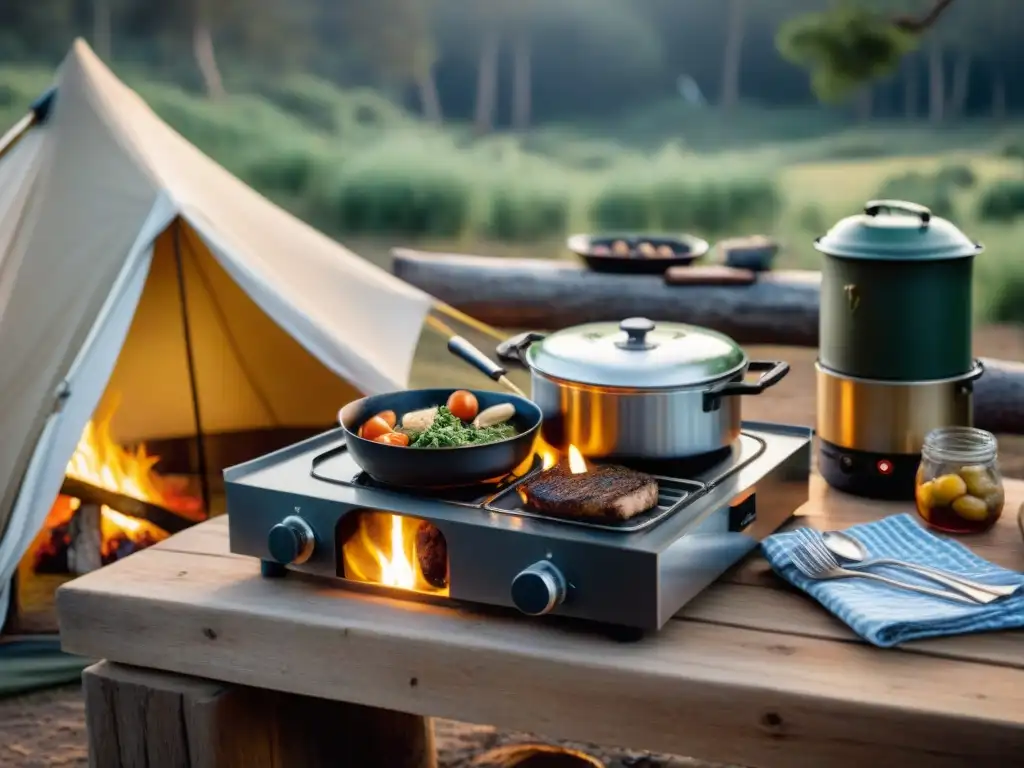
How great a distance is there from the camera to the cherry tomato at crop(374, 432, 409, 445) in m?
1.74

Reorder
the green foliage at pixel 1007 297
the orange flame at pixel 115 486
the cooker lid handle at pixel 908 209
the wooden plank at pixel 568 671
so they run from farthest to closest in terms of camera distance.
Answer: the green foliage at pixel 1007 297 → the orange flame at pixel 115 486 → the cooker lid handle at pixel 908 209 → the wooden plank at pixel 568 671

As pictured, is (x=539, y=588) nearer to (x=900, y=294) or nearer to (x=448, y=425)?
(x=448, y=425)

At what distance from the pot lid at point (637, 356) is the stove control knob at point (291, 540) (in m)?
0.39

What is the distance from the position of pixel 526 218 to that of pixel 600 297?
357 cm

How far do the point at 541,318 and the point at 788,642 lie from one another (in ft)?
11.5

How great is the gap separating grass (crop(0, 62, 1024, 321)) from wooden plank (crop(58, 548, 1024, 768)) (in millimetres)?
5728

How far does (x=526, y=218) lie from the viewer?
27.5 ft

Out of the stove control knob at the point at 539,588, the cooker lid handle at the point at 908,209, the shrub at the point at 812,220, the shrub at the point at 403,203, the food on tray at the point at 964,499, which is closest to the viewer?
the stove control knob at the point at 539,588

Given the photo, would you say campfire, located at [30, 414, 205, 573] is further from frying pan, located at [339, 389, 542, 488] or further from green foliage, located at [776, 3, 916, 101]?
green foliage, located at [776, 3, 916, 101]

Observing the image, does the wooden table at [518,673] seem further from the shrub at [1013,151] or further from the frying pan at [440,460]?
the shrub at [1013,151]

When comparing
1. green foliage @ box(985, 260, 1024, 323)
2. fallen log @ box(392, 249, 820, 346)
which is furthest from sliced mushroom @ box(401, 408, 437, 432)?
green foliage @ box(985, 260, 1024, 323)

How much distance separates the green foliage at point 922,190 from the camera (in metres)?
7.85

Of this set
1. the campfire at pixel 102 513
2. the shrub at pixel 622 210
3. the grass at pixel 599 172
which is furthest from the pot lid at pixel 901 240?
the shrub at pixel 622 210

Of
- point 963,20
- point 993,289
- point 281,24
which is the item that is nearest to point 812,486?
point 993,289
